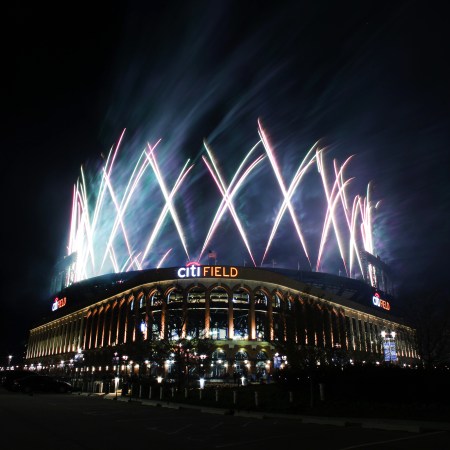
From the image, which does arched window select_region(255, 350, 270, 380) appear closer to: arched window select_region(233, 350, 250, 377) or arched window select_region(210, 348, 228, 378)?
arched window select_region(233, 350, 250, 377)

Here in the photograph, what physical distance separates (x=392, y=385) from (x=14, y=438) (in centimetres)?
1587

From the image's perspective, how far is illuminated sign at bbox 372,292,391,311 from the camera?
104400 millimetres

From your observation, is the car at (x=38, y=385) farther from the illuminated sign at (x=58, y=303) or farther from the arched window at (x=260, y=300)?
the illuminated sign at (x=58, y=303)

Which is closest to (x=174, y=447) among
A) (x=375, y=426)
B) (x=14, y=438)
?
(x=14, y=438)

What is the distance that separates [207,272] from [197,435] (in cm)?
5387

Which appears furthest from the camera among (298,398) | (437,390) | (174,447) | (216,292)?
(216,292)

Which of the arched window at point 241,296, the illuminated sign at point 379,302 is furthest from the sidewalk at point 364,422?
the illuminated sign at point 379,302

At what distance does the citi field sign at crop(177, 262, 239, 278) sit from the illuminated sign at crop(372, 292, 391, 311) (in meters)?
50.3

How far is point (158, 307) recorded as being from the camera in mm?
71250

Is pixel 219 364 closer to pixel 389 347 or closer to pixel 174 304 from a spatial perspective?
pixel 174 304

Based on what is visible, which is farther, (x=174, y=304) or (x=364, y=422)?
(x=174, y=304)

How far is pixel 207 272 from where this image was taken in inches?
2643

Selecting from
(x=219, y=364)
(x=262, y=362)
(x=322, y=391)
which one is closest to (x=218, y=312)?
(x=219, y=364)

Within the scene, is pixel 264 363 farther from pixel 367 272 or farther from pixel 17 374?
pixel 367 272
